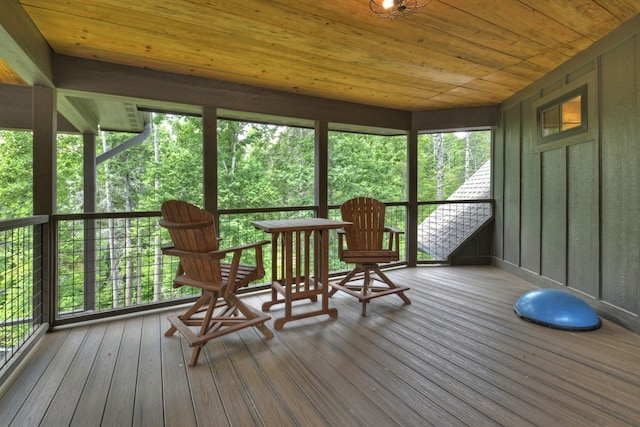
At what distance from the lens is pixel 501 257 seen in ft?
14.5

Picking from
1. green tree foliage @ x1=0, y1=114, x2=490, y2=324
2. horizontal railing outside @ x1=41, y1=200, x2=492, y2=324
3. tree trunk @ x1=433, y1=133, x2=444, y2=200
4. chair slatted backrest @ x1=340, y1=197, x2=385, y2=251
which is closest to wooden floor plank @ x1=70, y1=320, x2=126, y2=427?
horizontal railing outside @ x1=41, y1=200, x2=492, y2=324

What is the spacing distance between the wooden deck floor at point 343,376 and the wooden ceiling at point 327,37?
2.30 m

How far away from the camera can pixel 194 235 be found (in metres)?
2.04

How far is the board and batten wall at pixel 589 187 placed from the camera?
2387 millimetres

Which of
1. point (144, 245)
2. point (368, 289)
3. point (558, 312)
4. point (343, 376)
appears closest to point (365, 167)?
point (144, 245)

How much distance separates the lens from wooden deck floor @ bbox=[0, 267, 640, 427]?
1.47m

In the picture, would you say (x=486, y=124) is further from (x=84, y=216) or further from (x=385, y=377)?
(x=84, y=216)

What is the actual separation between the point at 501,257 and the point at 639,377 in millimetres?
2803

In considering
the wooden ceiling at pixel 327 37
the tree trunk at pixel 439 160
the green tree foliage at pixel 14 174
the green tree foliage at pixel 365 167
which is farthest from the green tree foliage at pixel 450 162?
the green tree foliage at pixel 14 174

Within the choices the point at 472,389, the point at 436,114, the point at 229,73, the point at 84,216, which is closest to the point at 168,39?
the point at 229,73

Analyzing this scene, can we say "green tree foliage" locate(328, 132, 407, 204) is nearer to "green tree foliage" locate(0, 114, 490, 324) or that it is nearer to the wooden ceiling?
"green tree foliage" locate(0, 114, 490, 324)

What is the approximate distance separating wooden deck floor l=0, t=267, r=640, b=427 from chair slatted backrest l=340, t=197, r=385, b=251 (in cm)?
82

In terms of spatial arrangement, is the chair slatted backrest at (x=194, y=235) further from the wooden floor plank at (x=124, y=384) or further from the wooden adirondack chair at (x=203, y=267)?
the wooden floor plank at (x=124, y=384)

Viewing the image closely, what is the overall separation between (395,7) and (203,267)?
214cm
